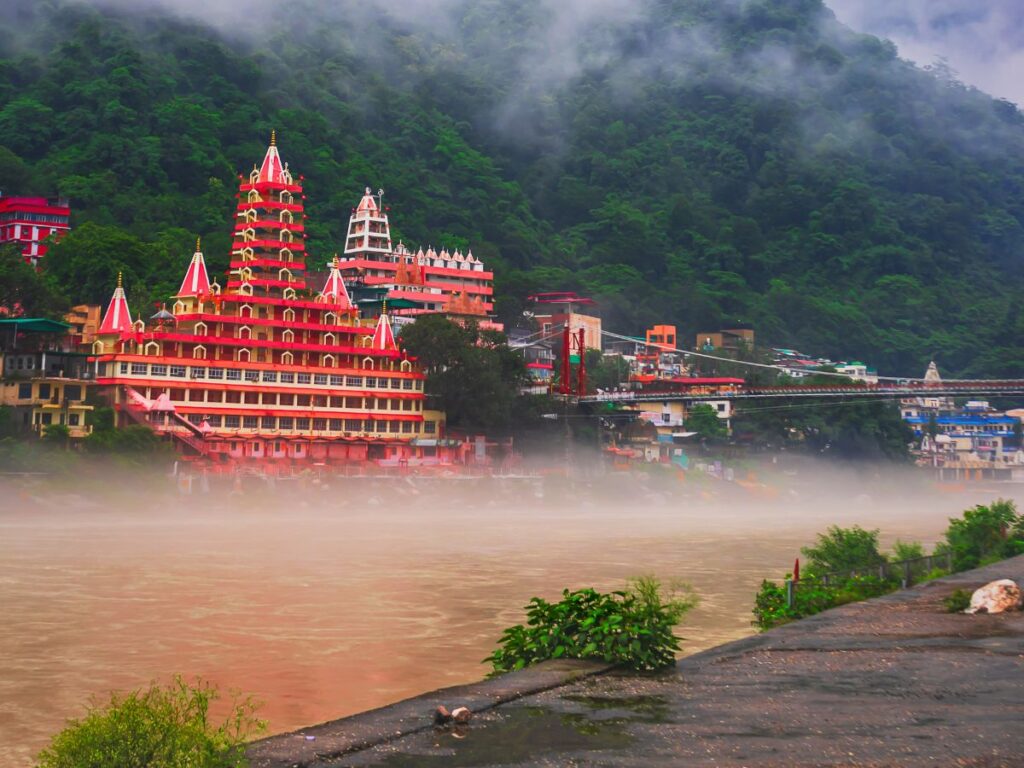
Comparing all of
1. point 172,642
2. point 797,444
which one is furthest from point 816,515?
point 172,642

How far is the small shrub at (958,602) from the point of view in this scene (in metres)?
13.6

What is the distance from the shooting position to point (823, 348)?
12575 cm

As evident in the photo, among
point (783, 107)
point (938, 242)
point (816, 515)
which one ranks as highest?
point (783, 107)

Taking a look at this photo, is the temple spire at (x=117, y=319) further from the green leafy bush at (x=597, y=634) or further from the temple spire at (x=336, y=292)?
the green leafy bush at (x=597, y=634)

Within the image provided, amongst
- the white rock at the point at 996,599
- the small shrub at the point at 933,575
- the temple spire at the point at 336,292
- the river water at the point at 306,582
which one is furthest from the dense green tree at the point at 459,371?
the white rock at the point at 996,599

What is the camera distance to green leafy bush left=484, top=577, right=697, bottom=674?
9922mm

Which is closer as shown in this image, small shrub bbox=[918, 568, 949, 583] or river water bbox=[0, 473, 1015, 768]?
river water bbox=[0, 473, 1015, 768]

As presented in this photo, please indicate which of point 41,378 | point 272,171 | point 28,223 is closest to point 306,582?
point 41,378

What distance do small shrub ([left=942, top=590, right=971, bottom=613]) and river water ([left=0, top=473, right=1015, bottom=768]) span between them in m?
5.16

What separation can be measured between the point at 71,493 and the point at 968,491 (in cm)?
7253

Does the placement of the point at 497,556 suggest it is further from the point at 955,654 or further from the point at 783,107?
the point at 783,107

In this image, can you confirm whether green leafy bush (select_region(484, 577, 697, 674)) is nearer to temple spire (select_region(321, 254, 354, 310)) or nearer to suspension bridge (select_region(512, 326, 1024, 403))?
temple spire (select_region(321, 254, 354, 310))

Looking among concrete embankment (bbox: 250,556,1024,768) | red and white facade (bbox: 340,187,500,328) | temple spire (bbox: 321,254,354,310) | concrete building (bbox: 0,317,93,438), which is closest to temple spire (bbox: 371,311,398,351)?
temple spire (bbox: 321,254,354,310)

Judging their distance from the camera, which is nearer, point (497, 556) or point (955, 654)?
point (955, 654)
